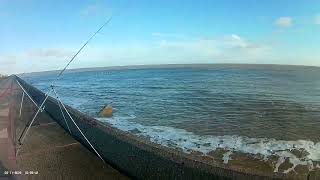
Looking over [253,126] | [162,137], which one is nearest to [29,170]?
[162,137]

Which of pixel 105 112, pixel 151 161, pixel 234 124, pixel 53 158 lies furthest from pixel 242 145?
pixel 105 112

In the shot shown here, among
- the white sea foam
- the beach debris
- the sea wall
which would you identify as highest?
the sea wall

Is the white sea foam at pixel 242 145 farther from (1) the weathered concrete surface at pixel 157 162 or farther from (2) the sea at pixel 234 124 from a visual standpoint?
(1) the weathered concrete surface at pixel 157 162

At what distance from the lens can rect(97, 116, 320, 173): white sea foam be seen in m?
12.5

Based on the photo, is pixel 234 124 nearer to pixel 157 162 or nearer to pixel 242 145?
pixel 242 145

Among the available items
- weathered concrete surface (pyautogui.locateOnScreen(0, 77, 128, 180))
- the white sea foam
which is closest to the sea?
the white sea foam

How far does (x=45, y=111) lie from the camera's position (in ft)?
70.0

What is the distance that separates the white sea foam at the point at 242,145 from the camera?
12.5 m

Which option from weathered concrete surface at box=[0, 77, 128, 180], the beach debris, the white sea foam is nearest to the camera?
weathered concrete surface at box=[0, 77, 128, 180]

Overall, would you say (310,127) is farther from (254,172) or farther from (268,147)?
(254,172)

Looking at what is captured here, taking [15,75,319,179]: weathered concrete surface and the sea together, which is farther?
the sea

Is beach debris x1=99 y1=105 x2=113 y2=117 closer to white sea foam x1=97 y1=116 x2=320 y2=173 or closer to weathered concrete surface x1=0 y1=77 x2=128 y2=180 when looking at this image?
white sea foam x1=97 y1=116 x2=320 y2=173

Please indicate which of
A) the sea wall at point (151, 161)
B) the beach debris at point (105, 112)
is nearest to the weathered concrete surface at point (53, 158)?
the sea wall at point (151, 161)

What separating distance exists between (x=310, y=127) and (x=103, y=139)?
11.1 m
